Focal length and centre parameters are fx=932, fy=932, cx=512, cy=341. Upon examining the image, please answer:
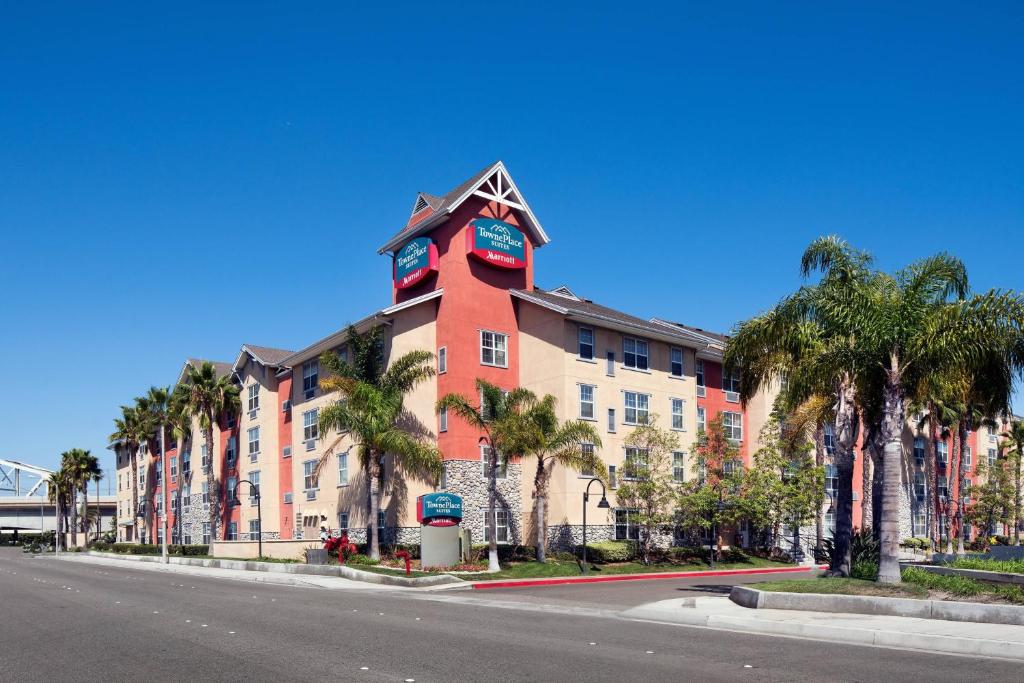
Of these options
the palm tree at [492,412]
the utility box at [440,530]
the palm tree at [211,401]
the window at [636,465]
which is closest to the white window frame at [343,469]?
the utility box at [440,530]

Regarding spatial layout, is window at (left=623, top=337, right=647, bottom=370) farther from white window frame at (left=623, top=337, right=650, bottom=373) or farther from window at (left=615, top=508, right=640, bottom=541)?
window at (left=615, top=508, right=640, bottom=541)

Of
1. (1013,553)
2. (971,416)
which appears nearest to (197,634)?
(1013,553)

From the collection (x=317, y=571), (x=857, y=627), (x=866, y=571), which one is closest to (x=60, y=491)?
(x=317, y=571)

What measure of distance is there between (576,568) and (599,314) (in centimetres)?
1400

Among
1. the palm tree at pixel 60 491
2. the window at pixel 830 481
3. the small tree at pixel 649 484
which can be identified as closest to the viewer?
the small tree at pixel 649 484

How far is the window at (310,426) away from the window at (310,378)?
114 cm

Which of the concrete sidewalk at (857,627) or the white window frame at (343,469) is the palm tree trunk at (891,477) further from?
the white window frame at (343,469)

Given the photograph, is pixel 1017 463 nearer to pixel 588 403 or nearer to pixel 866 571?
pixel 588 403

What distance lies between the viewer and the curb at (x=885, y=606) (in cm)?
1800

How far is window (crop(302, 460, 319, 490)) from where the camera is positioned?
5469 cm

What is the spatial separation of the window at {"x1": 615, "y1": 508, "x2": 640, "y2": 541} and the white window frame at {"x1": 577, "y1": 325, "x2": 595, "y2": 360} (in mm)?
7947

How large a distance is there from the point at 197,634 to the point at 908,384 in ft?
61.8

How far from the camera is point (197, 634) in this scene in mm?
17781

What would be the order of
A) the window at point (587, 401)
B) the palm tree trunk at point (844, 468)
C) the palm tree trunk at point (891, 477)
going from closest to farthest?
the palm tree trunk at point (891, 477) → the palm tree trunk at point (844, 468) → the window at point (587, 401)
